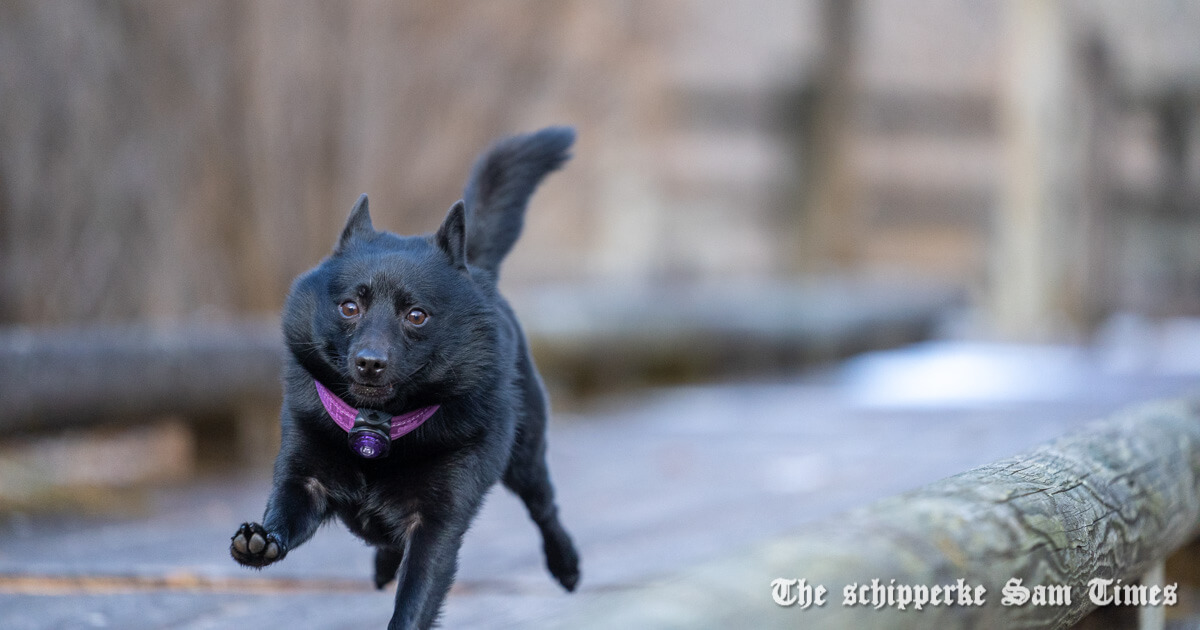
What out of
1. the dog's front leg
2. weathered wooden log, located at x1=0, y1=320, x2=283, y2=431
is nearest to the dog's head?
the dog's front leg

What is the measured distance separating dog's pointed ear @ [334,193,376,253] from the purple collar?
7.0 inches

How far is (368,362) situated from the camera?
4.85 feet

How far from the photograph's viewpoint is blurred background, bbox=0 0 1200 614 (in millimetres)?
4613

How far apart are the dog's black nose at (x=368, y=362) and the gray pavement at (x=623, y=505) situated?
0.43 m

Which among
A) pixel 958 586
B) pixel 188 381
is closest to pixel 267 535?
pixel 958 586

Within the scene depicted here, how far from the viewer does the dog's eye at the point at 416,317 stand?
1.57m

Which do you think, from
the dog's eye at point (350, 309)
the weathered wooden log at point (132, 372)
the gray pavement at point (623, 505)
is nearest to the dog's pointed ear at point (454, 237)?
the dog's eye at point (350, 309)

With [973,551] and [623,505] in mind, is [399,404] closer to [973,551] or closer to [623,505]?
[973,551]

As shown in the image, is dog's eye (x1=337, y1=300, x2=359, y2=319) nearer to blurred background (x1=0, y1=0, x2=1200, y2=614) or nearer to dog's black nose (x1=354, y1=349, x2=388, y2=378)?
dog's black nose (x1=354, y1=349, x2=388, y2=378)

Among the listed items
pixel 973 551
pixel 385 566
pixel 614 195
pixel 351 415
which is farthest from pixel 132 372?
pixel 614 195

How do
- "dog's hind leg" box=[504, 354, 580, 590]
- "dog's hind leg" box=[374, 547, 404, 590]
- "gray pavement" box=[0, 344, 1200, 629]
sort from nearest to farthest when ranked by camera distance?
"dog's hind leg" box=[504, 354, 580, 590], "dog's hind leg" box=[374, 547, 404, 590], "gray pavement" box=[0, 344, 1200, 629]

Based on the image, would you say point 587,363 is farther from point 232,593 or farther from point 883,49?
point 883,49

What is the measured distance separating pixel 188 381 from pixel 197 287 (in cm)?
95

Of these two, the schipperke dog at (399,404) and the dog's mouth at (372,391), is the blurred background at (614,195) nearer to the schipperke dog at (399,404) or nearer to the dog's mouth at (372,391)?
the schipperke dog at (399,404)
